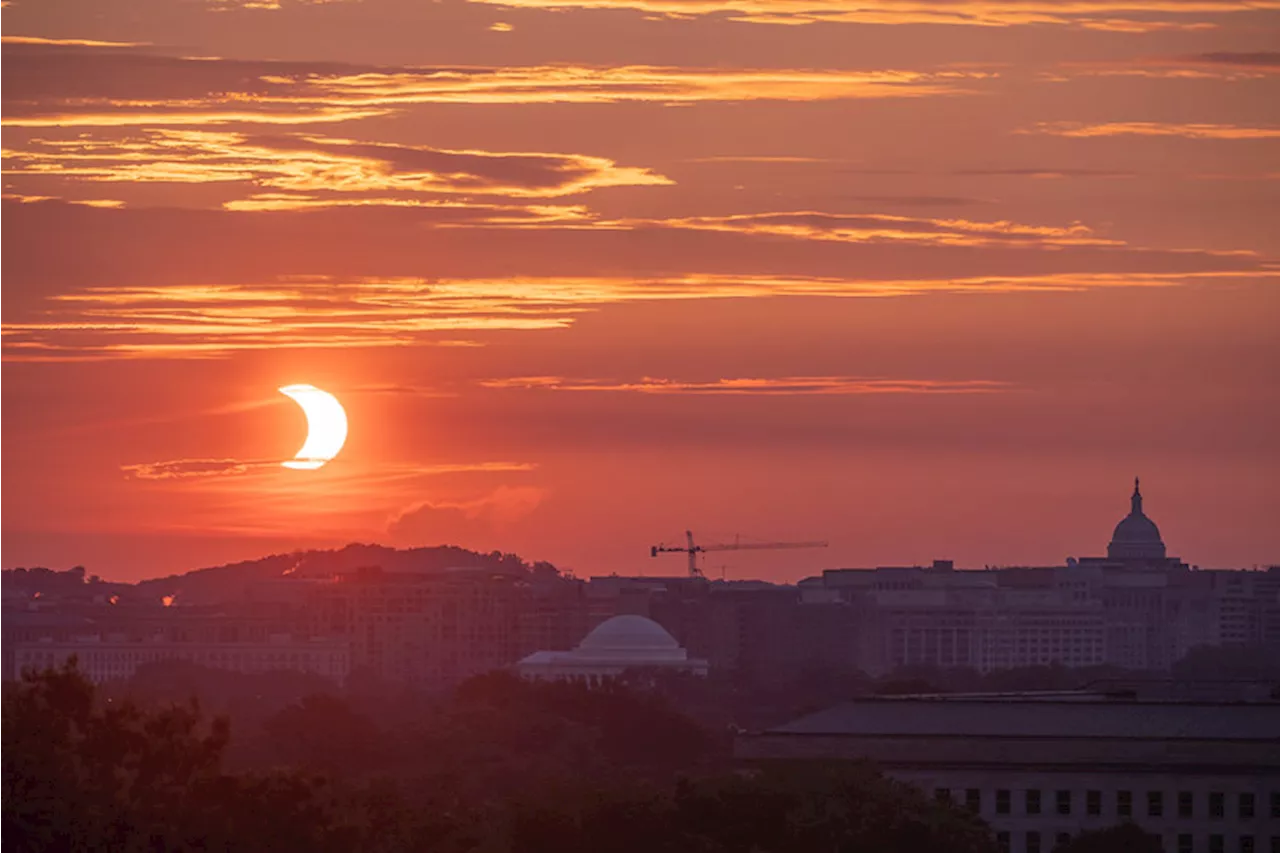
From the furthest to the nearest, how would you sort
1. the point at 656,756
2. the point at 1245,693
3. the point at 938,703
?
the point at 656,756
the point at 1245,693
the point at 938,703

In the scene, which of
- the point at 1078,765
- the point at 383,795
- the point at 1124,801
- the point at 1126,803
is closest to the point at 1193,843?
the point at 1126,803

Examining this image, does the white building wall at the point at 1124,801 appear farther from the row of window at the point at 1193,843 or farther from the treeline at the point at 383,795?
the treeline at the point at 383,795

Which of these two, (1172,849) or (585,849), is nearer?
(585,849)

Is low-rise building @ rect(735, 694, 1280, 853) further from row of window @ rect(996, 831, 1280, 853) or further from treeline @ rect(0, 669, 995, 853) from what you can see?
treeline @ rect(0, 669, 995, 853)

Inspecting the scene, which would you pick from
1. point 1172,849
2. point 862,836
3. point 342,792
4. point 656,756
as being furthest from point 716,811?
point 656,756

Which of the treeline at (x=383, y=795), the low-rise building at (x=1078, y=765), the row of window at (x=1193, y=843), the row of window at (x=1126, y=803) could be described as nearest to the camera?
the treeline at (x=383, y=795)

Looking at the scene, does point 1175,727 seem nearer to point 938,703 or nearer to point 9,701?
point 938,703

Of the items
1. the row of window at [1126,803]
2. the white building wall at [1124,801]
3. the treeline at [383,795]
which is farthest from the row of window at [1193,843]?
the treeline at [383,795]

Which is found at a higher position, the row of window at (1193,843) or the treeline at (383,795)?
the treeline at (383,795)
